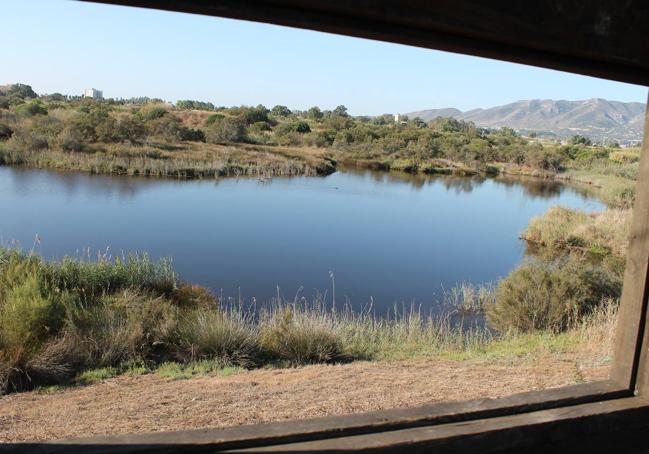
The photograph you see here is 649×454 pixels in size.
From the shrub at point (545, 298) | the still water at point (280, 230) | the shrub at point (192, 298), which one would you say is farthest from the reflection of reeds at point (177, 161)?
the shrub at point (545, 298)

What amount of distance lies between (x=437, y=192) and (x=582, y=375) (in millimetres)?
25416

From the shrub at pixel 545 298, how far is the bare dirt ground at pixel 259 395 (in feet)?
9.03

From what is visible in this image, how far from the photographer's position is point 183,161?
28.2 metres

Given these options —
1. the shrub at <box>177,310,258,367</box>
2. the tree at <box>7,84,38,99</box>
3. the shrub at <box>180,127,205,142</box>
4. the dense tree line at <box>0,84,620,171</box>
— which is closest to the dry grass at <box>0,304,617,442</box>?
the shrub at <box>177,310,258,367</box>

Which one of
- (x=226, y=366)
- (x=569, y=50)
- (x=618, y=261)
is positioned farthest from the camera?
(x=618, y=261)

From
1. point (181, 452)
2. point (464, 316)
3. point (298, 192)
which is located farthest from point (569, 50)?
point (298, 192)

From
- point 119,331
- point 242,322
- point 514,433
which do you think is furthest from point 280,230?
point 514,433

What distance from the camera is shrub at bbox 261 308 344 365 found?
6457 mm

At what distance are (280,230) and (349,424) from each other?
51.6 feet

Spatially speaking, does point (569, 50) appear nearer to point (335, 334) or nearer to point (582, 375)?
point (582, 375)

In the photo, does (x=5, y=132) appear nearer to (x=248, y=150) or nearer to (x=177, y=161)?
(x=177, y=161)

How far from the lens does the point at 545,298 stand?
333 inches

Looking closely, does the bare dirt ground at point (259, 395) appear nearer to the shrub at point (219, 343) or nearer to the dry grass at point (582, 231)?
the shrub at point (219, 343)

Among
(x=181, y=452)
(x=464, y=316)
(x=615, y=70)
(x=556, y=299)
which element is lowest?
(x=464, y=316)
